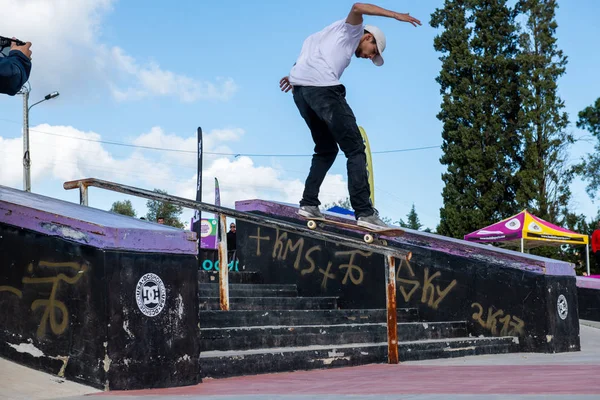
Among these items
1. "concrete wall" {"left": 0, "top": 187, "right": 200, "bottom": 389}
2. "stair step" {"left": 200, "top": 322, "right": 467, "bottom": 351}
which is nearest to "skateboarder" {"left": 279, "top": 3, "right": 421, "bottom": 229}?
"stair step" {"left": 200, "top": 322, "right": 467, "bottom": 351}

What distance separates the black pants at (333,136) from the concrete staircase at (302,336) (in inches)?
43.8

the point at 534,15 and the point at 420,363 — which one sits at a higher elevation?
the point at 534,15

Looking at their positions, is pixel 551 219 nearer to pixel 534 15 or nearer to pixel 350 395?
pixel 534 15

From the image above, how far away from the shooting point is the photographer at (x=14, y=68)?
4.31m

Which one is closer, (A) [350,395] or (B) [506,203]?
(A) [350,395]

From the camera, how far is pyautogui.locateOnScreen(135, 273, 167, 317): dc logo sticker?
4.40 meters

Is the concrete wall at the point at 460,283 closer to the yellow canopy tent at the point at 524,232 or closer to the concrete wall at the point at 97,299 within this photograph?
the concrete wall at the point at 97,299

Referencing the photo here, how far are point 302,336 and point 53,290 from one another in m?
2.28

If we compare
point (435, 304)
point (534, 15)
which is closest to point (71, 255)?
point (435, 304)

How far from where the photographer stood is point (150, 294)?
4.45m

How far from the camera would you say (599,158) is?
153 ft

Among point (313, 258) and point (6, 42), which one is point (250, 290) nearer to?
point (313, 258)

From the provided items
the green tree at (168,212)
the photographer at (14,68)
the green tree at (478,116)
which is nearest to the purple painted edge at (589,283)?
the photographer at (14,68)

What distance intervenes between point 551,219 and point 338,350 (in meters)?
29.7
